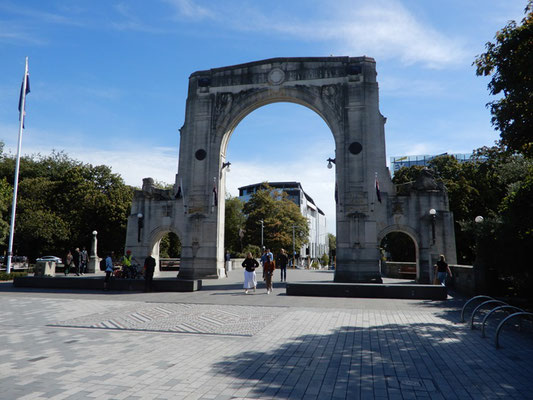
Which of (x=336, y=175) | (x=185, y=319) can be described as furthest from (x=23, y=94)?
(x=185, y=319)

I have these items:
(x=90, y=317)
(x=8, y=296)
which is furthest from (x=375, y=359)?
(x=8, y=296)

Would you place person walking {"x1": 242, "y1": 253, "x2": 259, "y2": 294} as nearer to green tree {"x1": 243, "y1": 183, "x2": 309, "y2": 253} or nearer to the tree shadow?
the tree shadow

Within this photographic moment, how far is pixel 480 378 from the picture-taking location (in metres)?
5.71

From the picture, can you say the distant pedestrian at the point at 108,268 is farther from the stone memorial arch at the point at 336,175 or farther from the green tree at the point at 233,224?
the green tree at the point at 233,224

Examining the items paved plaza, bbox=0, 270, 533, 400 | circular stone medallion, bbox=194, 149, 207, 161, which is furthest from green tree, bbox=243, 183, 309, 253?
paved plaza, bbox=0, 270, 533, 400

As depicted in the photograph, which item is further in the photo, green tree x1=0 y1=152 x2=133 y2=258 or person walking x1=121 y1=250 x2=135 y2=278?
green tree x1=0 y1=152 x2=133 y2=258

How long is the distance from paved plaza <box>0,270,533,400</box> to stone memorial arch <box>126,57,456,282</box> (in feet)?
38.7

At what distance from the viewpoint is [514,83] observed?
34.9ft

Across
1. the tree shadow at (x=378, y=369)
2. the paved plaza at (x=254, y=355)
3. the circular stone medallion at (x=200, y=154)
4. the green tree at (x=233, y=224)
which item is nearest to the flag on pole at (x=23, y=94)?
the circular stone medallion at (x=200, y=154)

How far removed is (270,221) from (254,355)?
168 feet

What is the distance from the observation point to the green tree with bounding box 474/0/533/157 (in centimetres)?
1045

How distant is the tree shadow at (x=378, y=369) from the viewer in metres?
5.14

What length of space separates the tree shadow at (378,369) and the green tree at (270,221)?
163ft

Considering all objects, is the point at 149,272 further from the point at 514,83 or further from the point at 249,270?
the point at 514,83
